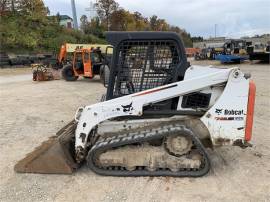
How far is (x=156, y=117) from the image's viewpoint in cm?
484

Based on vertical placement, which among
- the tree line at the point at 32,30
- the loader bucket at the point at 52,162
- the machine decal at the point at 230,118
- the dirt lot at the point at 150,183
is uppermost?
the tree line at the point at 32,30

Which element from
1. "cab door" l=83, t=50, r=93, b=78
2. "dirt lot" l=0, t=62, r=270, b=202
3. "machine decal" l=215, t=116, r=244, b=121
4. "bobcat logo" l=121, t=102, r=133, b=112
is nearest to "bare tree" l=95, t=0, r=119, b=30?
"cab door" l=83, t=50, r=93, b=78

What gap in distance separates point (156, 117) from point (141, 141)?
48cm

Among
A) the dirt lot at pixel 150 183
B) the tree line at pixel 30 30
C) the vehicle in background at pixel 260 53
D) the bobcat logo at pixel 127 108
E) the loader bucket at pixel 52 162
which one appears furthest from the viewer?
the tree line at pixel 30 30

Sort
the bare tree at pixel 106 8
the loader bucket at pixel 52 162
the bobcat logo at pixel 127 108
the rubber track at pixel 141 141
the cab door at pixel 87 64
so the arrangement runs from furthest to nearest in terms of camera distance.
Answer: the bare tree at pixel 106 8
the cab door at pixel 87 64
the loader bucket at pixel 52 162
the bobcat logo at pixel 127 108
the rubber track at pixel 141 141

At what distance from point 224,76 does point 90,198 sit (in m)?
2.29

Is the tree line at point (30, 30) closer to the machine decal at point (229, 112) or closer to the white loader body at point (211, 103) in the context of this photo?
the white loader body at point (211, 103)

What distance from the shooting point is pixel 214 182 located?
445 cm

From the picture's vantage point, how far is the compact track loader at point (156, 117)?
455 cm

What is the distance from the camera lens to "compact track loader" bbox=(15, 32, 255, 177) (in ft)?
14.9

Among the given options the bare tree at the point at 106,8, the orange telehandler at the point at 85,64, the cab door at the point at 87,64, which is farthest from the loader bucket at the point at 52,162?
the bare tree at the point at 106,8

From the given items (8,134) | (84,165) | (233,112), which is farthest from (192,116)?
(8,134)

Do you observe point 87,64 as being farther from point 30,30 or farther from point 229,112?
point 30,30

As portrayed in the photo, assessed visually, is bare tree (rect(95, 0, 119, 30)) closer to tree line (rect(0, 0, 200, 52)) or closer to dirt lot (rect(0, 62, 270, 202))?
tree line (rect(0, 0, 200, 52))
